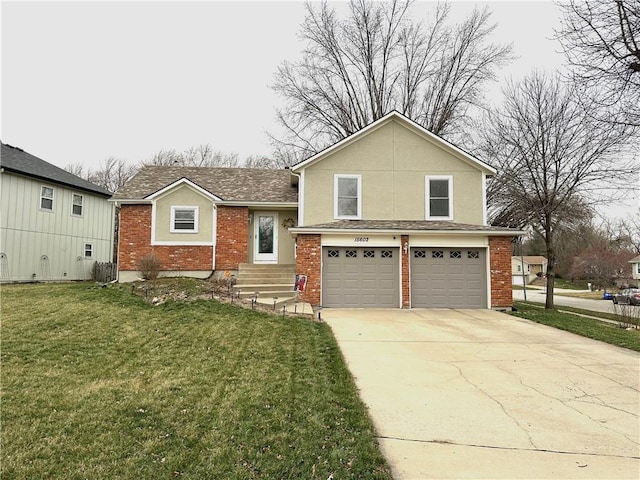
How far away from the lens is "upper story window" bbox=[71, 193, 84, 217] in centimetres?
1819

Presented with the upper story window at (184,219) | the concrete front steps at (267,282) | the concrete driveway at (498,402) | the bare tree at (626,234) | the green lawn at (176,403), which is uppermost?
the bare tree at (626,234)

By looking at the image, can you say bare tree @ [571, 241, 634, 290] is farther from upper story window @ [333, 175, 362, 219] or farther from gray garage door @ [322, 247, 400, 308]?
upper story window @ [333, 175, 362, 219]

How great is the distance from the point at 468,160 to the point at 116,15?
41.3 ft

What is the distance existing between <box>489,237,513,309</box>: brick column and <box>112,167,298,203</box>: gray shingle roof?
24.7 ft

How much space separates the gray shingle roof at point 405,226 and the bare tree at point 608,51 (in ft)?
17.0

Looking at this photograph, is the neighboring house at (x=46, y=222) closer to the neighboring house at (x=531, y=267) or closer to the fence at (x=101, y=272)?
the fence at (x=101, y=272)

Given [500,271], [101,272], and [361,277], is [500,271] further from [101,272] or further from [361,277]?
[101,272]

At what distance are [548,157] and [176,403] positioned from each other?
1664 cm

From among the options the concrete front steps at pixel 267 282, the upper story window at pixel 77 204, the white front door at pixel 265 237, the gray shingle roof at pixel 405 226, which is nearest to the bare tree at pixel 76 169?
the upper story window at pixel 77 204

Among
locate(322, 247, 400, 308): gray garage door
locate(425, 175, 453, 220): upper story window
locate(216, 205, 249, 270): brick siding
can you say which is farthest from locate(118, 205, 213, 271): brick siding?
locate(425, 175, 453, 220): upper story window

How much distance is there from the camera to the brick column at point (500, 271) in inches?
486

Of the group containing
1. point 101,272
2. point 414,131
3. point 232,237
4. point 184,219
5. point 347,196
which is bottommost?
point 101,272

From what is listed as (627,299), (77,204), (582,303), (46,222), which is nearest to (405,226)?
(46,222)

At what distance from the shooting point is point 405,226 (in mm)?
12281
